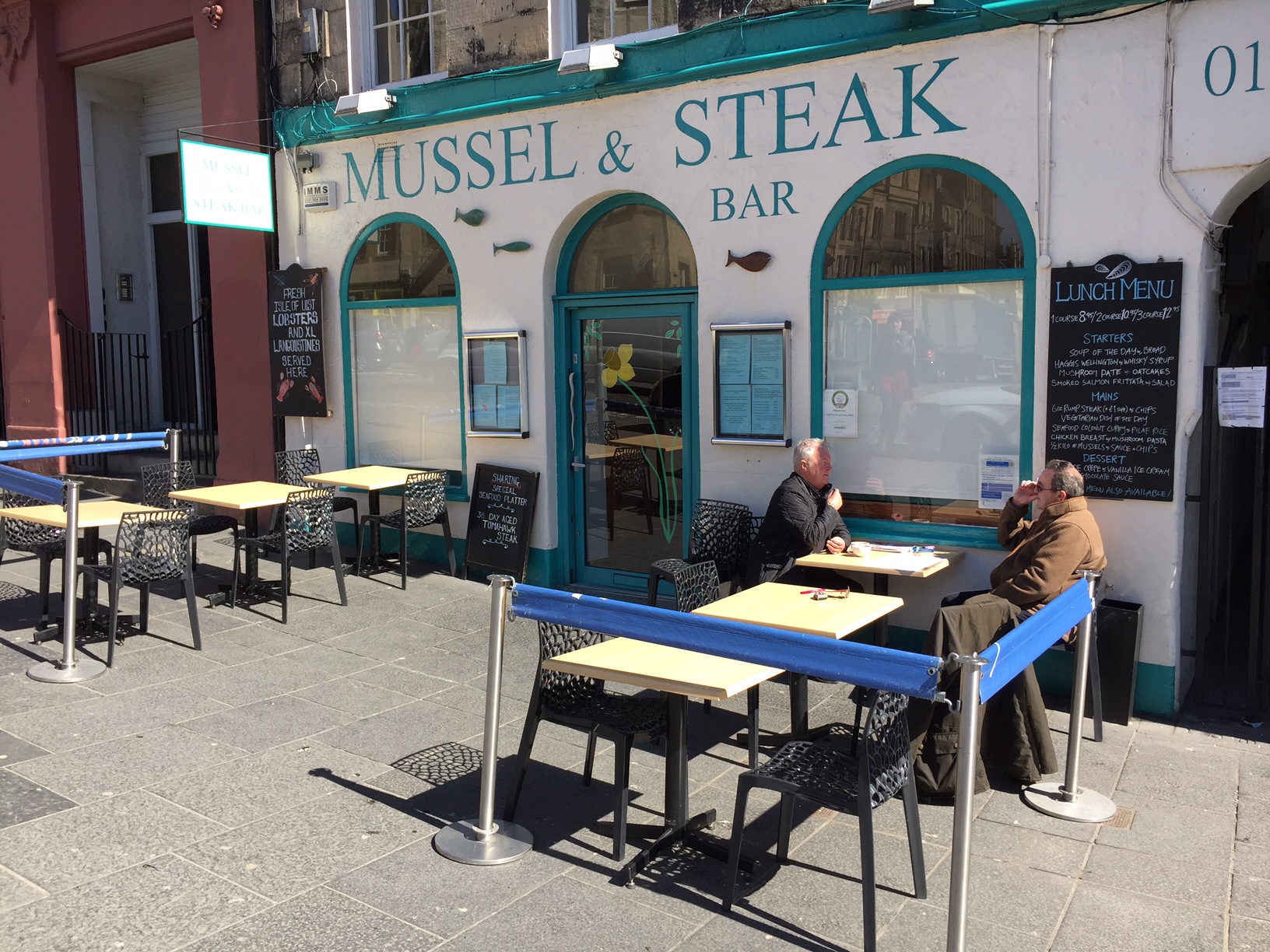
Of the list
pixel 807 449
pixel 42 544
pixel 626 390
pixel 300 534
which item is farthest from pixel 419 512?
pixel 807 449

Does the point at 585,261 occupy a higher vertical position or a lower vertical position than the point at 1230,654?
higher

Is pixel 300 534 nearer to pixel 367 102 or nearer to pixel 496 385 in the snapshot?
pixel 496 385

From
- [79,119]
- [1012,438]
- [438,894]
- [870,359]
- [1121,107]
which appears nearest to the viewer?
[438,894]

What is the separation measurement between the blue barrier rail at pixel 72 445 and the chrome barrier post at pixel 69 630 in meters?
2.02

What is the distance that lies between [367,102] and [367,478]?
316cm

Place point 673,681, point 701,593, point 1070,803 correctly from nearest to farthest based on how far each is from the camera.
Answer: point 673,681, point 1070,803, point 701,593

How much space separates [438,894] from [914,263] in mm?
4701

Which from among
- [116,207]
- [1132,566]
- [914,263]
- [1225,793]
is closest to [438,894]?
[1225,793]

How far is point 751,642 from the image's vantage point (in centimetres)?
343

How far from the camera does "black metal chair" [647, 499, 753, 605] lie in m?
7.11

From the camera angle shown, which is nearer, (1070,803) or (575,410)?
(1070,803)

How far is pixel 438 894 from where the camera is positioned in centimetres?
394

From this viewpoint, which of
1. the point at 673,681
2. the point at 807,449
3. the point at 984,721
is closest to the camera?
the point at 673,681

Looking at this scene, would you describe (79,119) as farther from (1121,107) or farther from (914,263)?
(1121,107)
